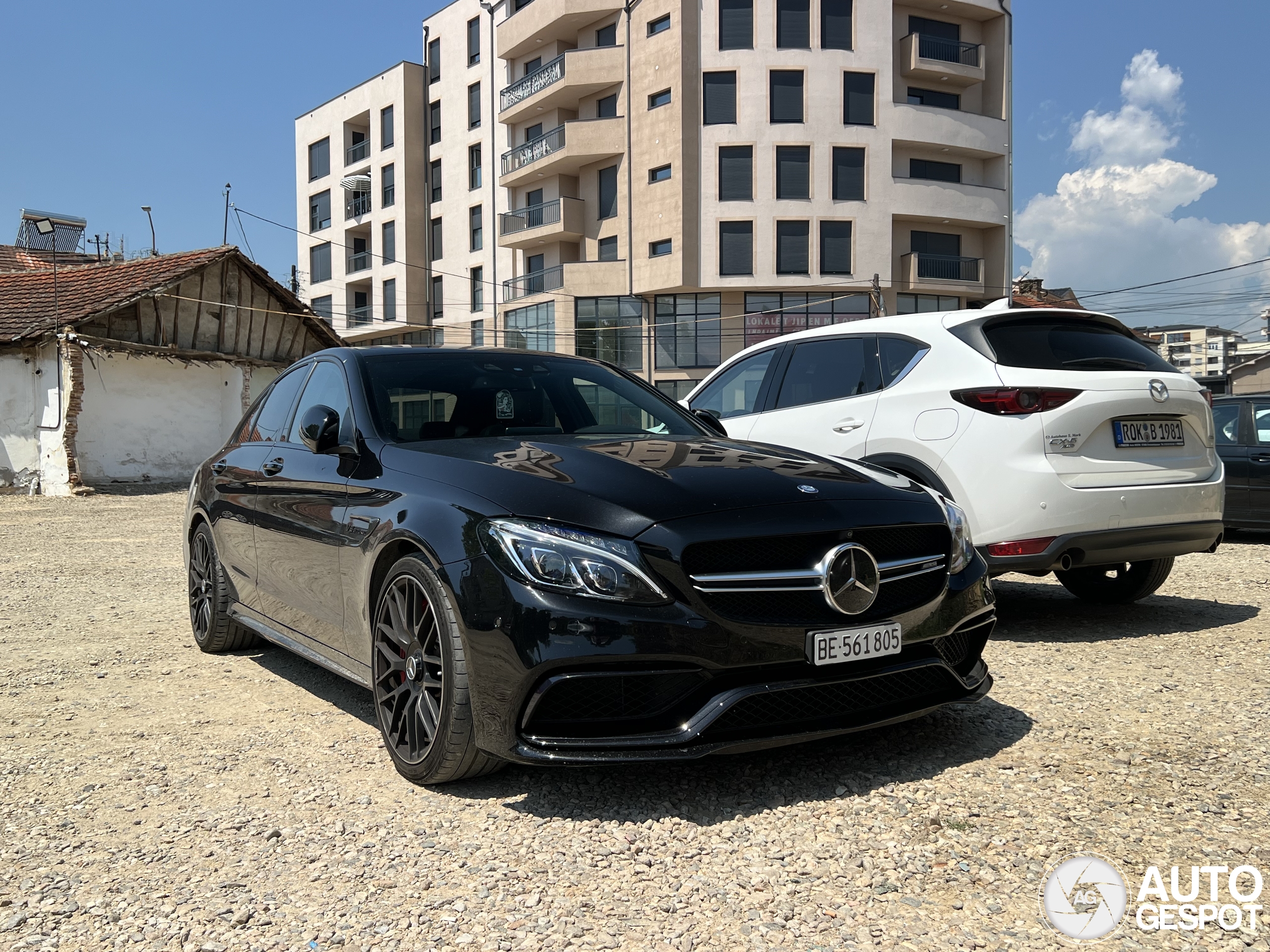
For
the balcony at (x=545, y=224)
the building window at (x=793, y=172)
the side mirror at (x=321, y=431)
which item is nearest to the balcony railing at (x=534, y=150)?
the balcony at (x=545, y=224)

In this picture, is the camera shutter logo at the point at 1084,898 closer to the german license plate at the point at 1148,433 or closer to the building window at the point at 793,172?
the german license plate at the point at 1148,433

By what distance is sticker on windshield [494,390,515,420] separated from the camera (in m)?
4.46

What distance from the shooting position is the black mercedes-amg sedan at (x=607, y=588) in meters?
3.04

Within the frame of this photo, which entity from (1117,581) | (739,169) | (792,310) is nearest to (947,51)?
(739,169)

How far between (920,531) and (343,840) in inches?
80.9

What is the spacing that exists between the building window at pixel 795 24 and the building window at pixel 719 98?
2000 mm

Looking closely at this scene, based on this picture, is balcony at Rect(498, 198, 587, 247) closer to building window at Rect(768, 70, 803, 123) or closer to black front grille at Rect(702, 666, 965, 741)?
building window at Rect(768, 70, 803, 123)

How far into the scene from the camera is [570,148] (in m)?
39.3

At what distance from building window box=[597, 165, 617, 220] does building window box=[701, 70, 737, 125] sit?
14.4 feet

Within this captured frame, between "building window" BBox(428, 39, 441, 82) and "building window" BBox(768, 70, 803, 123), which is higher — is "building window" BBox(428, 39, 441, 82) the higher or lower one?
the higher one

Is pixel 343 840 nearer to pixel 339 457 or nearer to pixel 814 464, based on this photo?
pixel 339 457

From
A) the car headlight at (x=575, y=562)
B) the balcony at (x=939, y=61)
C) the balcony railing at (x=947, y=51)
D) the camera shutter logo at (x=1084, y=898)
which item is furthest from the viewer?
the balcony railing at (x=947, y=51)

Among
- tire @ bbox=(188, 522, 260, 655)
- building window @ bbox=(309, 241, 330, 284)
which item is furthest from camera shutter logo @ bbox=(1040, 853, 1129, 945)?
building window @ bbox=(309, 241, 330, 284)

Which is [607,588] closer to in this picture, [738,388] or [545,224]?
[738,388]
